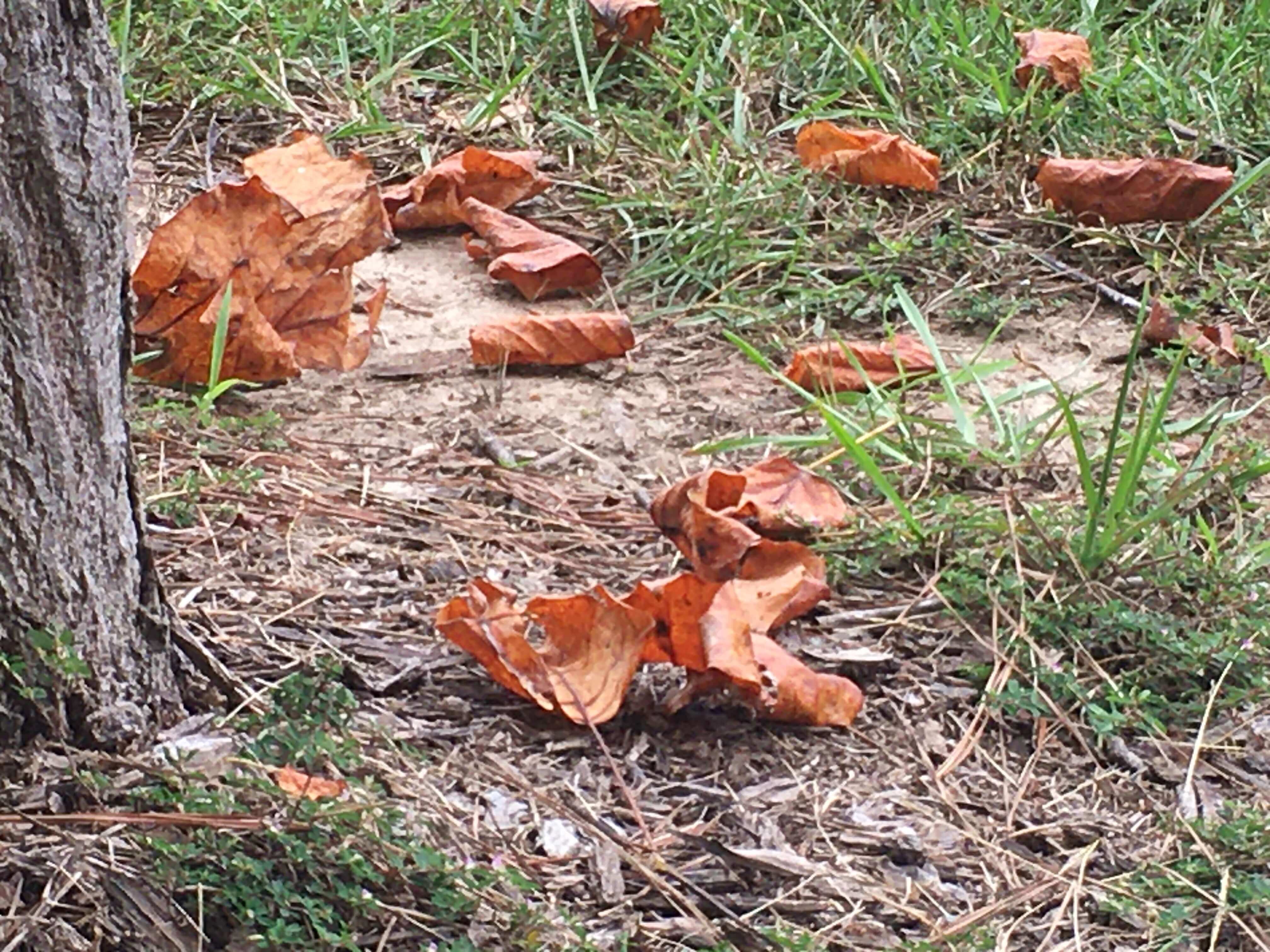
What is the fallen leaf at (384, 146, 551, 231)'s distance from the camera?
11.3 ft

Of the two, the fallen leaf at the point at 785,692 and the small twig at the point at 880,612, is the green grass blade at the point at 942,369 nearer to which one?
the small twig at the point at 880,612

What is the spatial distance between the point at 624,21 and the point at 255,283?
4.91 feet

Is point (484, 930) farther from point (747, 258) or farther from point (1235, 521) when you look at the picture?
point (747, 258)

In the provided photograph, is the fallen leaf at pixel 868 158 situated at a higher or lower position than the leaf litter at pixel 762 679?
lower

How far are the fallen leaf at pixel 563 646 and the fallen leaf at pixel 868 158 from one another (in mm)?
1807

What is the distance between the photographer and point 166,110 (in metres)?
3.83

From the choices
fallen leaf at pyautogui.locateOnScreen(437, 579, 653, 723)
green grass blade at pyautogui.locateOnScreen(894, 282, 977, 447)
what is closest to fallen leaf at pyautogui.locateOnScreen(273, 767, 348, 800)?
fallen leaf at pyautogui.locateOnScreen(437, 579, 653, 723)

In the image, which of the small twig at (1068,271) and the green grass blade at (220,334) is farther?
the small twig at (1068,271)

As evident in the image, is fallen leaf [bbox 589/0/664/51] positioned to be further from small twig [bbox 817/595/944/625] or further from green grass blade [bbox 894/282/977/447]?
small twig [bbox 817/595/944/625]

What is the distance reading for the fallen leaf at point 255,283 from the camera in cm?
267

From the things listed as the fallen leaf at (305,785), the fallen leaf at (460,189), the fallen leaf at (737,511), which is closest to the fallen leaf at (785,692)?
the fallen leaf at (737,511)

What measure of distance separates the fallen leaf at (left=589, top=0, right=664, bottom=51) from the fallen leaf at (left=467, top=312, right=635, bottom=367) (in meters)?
1.20

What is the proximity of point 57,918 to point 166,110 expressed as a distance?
8.67 ft

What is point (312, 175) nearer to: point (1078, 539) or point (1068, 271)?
point (1068, 271)
